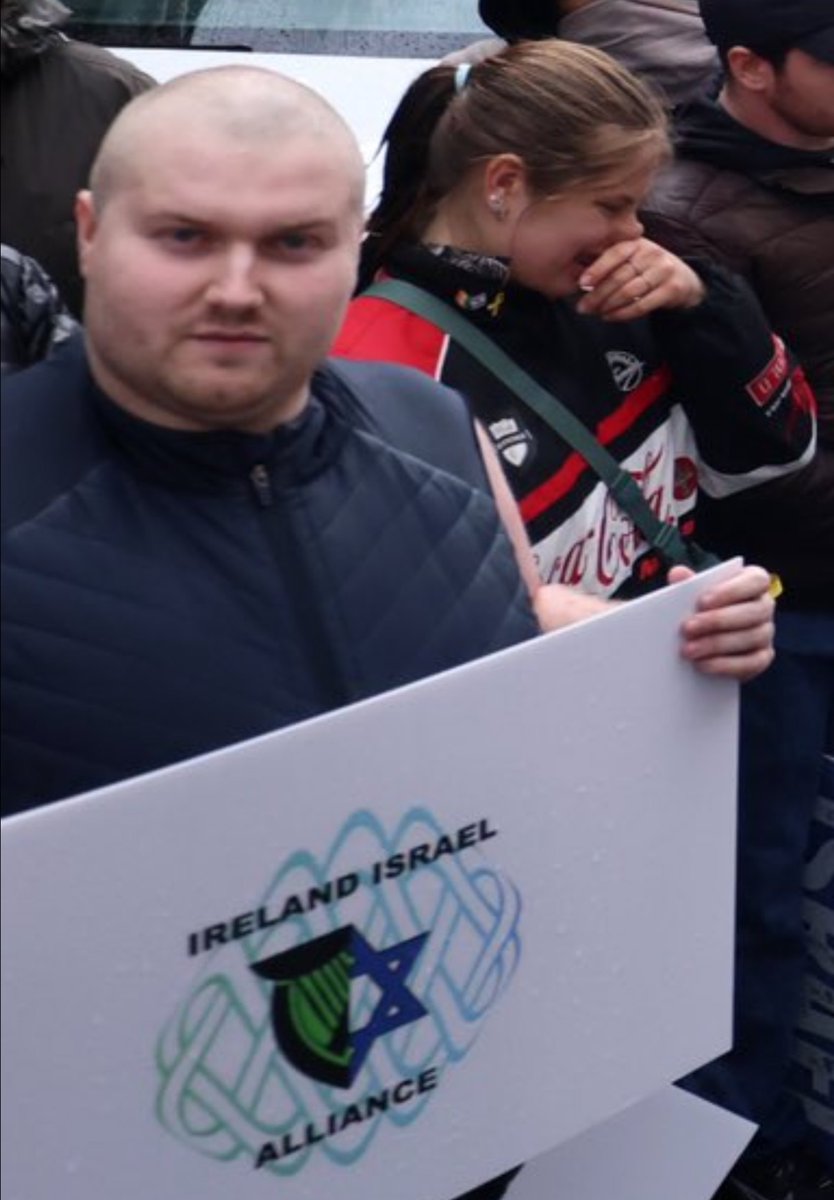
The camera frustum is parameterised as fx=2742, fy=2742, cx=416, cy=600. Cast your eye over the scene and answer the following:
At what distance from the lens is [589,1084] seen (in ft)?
8.34

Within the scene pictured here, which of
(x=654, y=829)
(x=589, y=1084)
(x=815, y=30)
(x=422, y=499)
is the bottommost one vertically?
(x=589, y=1084)

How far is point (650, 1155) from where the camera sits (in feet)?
9.32

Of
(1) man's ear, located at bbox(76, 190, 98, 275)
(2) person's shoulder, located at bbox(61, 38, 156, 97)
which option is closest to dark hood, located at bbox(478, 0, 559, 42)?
(2) person's shoulder, located at bbox(61, 38, 156, 97)

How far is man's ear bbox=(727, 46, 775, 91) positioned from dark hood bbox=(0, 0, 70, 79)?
3.39ft

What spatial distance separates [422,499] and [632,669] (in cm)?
26

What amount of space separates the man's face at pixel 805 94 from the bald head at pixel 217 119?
129 cm

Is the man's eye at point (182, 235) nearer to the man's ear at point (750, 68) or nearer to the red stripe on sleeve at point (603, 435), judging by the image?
the red stripe on sleeve at point (603, 435)

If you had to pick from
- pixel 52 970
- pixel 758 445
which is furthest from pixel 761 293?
pixel 52 970

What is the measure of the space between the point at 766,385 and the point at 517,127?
1.56 feet

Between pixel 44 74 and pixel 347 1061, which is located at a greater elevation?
pixel 44 74

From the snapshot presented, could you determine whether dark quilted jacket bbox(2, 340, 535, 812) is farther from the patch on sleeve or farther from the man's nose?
the patch on sleeve

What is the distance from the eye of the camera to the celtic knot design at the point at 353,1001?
Result: 2201 millimetres

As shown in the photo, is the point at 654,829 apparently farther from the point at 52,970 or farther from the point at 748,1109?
the point at 748,1109

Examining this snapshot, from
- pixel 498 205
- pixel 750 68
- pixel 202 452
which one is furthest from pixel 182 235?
pixel 750 68
